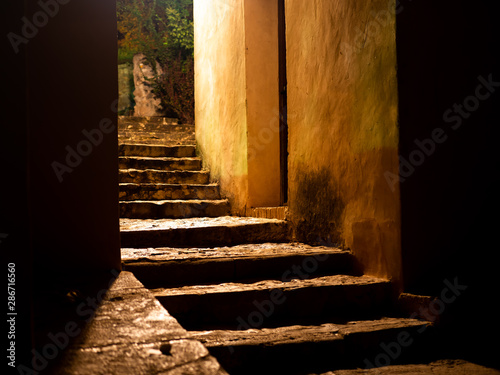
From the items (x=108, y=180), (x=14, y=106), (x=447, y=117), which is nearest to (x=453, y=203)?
(x=447, y=117)

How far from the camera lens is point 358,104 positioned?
102 inches

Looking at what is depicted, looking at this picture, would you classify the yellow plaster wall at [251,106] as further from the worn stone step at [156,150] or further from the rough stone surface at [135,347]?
the rough stone surface at [135,347]

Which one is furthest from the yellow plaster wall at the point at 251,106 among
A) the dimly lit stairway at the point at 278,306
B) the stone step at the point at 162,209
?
the dimly lit stairway at the point at 278,306

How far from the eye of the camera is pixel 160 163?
5.56 metres

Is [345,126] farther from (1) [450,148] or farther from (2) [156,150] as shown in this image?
(2) [156,150]

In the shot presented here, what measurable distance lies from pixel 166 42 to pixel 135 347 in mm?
12901

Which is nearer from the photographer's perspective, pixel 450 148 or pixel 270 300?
pixel 270 300

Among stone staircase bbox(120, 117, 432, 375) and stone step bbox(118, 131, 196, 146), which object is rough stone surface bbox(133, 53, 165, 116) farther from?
stone staircase bbox(120, 117, 432, 375)

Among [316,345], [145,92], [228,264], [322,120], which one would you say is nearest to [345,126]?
[322,120]

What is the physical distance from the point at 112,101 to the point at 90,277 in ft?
3.52

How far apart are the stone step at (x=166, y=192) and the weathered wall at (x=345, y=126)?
1924 mm

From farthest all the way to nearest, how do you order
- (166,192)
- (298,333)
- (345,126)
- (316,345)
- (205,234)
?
(166,192) < (205,234) < (345,126) < (298,333) < (316,345)

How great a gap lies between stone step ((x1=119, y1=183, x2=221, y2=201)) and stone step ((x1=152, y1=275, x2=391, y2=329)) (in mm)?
2573

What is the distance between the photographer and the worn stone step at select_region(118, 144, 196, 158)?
5.75m
